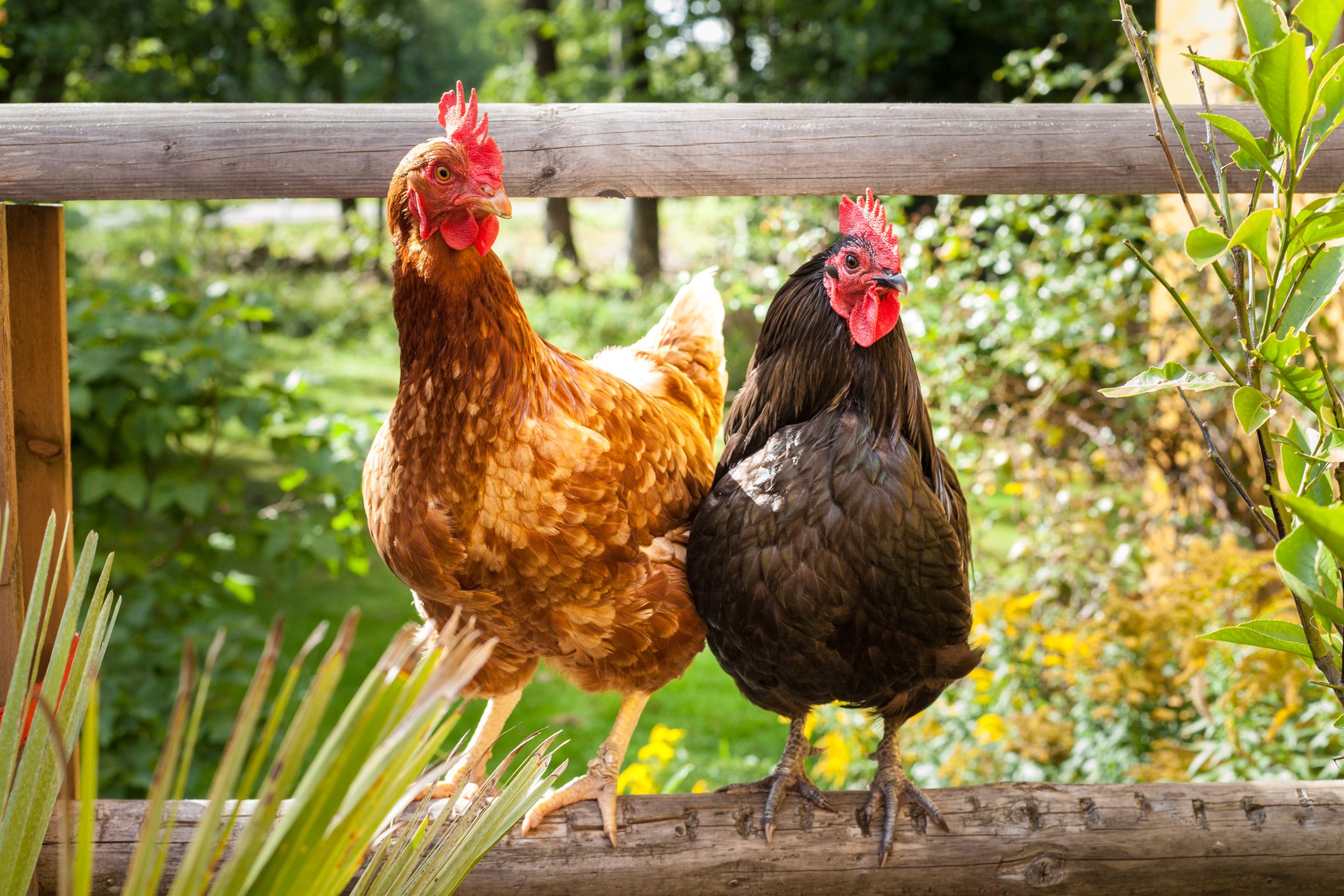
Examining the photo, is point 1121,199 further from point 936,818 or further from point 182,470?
point 182,470

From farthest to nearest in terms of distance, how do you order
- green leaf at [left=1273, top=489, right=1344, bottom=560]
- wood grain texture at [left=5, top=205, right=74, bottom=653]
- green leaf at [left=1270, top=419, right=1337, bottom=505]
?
wood grain texture at [left=5, top=205, right=74, bottom=653]
green leaf at [left=1270, top=419, right=1337, bottom=505]
green leaf at [left=1273, top=489, right=1344, bottom=560]

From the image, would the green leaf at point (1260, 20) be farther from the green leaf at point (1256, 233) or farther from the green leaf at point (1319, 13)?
the green leaf at point (1256, 233)

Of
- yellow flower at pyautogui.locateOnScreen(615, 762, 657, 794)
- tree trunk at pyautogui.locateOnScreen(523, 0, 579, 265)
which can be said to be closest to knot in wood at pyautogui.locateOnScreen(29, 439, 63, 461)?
yellow flower at pyautogui.locateOnScreen(615, 762, 657, 794)

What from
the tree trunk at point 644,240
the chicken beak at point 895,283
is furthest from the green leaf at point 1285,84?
the tree trunk at point 644,240

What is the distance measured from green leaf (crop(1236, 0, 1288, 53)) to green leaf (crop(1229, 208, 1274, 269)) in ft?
0.60

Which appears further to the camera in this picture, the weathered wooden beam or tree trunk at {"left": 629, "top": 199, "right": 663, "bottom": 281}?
tree trunk at {"left": 629, "top": 199, "right": 663, "bottom": 281}

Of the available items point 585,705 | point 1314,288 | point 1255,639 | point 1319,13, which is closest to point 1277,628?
point 1255,639

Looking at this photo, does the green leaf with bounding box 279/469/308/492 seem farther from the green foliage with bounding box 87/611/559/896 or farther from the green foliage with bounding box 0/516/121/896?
the green foliage with bounding box 87/611/559/896

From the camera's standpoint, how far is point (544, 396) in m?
1.51

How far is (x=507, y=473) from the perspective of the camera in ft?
4.79

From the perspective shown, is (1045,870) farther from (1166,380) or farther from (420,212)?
(420,212)

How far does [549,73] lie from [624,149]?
940 cm

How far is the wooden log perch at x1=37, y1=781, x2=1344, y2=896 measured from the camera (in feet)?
5.59

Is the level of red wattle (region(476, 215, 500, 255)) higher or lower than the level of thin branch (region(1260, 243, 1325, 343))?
higher
